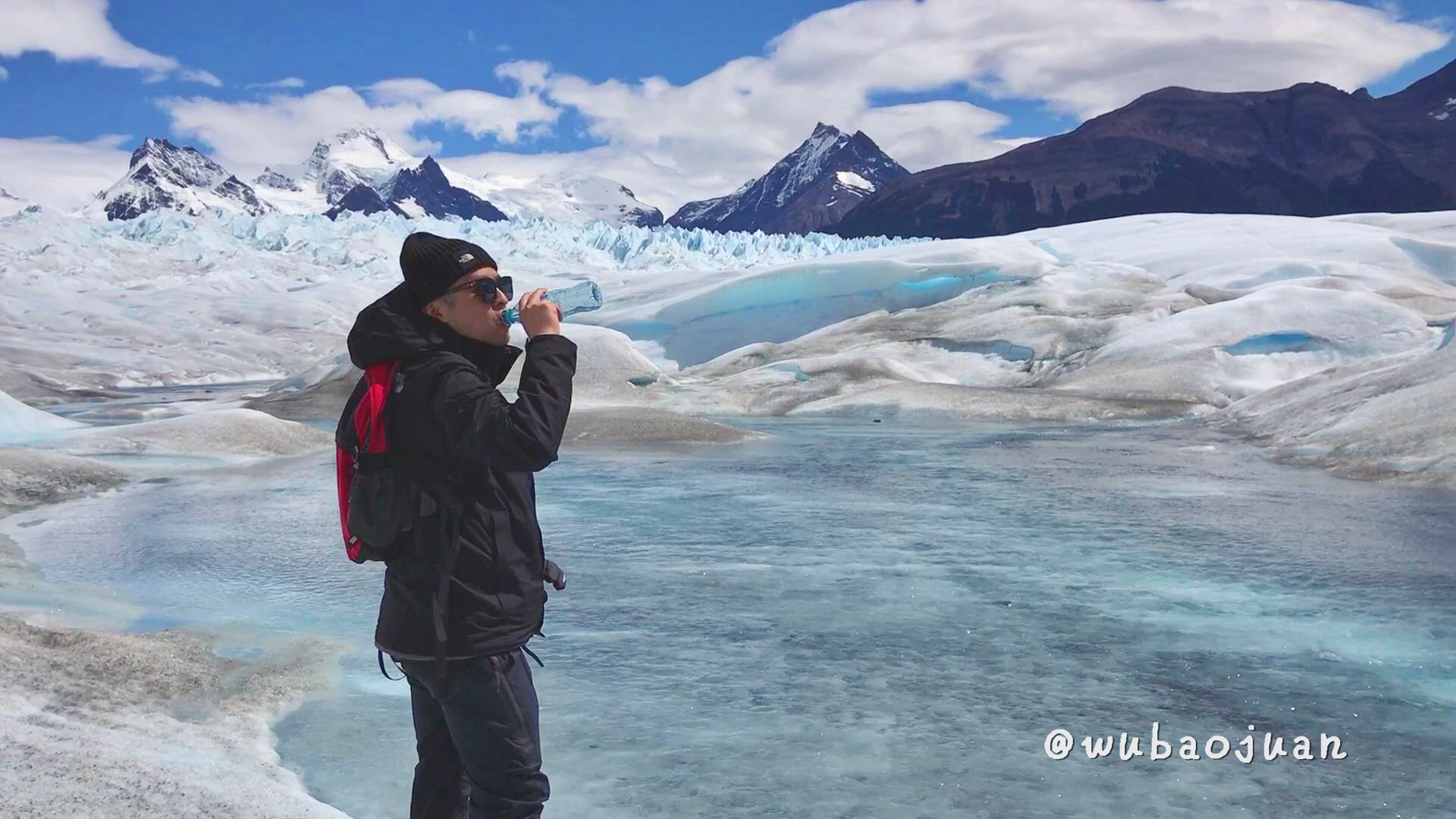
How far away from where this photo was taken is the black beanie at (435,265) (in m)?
Answer: 2.67

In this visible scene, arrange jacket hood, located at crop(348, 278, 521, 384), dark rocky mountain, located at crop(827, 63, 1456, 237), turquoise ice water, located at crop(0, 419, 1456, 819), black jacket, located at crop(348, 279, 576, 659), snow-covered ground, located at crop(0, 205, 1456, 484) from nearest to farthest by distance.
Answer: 1. black jacket, located at crop(348, 279, 576, 659)
2. jacket hood, located at crop(348, 278, 521, 384)
3. turquoise ice water, located at crop(0, 419, 1456, 819)
4. snow-covered ground, located at crop(0, 205, 1456, 484)
5. dark rocky mountain, located at crop(827, 63, 1456, 237)

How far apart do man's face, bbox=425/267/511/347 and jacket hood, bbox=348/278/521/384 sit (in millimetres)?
20

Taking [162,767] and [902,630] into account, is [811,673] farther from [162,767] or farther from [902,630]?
[162,767]

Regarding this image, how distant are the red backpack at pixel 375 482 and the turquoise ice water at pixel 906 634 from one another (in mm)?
1630

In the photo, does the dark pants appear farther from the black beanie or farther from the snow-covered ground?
the snow-covered ground

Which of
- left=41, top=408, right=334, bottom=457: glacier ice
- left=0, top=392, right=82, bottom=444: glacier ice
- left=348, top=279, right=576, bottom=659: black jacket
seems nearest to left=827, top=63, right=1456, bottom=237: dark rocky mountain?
left=41, top=408, right=334, bottom=457: glacier ice

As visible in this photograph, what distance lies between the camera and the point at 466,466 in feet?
8.41

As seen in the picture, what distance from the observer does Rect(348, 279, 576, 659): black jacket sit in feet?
8.14

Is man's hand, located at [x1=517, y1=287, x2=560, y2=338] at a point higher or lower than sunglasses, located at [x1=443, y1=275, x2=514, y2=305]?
lower

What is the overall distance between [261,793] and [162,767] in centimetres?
36

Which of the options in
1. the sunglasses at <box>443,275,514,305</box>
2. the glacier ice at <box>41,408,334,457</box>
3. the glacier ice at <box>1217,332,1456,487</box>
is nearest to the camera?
the sunglasses at <box>443,275,514,305</box>

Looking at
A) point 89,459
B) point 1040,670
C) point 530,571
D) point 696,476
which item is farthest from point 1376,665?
point 89,459

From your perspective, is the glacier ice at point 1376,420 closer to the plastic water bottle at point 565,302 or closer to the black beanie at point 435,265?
the plastic water bottle at point 565,302

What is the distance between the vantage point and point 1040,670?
543 centimetres
